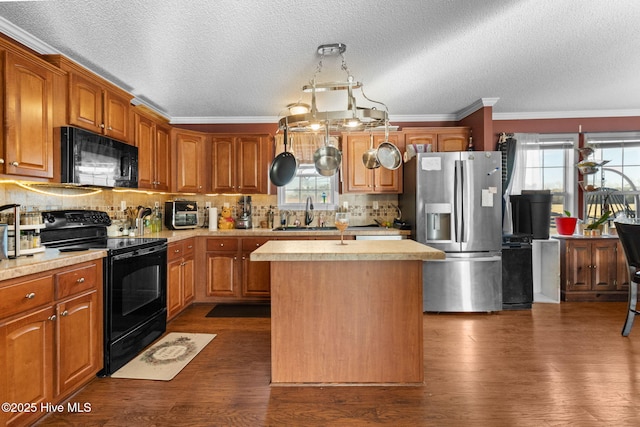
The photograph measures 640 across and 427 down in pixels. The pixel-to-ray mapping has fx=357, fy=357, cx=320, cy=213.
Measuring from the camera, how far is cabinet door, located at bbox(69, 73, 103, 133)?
8.81 ft

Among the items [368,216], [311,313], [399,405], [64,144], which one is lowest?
[399,405]

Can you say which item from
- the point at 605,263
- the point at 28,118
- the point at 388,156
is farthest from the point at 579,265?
the point at 28,118

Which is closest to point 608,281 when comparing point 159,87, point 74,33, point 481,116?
point 481,116

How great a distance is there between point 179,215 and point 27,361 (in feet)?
8.75

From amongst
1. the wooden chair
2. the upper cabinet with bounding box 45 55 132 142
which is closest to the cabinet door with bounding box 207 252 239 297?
the upper cabinet with bounding box 45 55 132 142

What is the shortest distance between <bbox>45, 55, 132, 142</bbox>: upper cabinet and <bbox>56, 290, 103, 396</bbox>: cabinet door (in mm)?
1379

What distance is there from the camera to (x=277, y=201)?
495cm

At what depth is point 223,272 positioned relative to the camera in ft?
14.2

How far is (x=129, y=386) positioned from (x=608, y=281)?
204 inches

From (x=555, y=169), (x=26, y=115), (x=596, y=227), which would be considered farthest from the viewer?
(x=555, y=169)

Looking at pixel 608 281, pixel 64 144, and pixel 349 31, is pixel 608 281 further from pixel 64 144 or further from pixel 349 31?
pixel 64 144

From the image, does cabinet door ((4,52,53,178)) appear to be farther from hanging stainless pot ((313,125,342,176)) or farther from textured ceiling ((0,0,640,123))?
hanging stainless pot ((313,125,342,176))

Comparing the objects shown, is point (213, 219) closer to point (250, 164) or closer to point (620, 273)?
point (250, 164)

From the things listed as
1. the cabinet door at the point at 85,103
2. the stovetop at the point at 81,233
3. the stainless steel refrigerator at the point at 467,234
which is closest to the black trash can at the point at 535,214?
the stainless steel refrigerator at the point at 467,234
